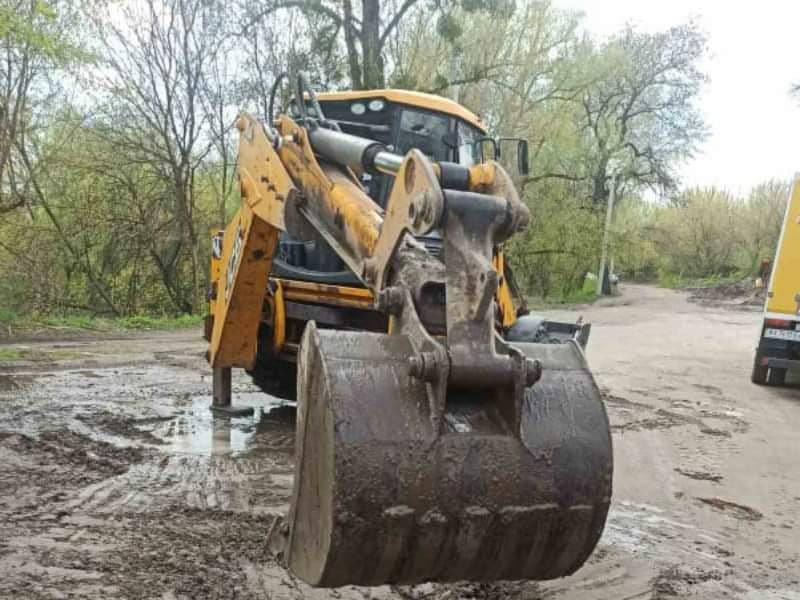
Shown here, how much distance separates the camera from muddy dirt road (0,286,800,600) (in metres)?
3.65

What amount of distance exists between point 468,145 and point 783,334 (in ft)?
20.0

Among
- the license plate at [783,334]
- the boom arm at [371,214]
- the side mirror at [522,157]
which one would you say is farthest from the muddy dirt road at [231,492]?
the side mirror at [522,157]

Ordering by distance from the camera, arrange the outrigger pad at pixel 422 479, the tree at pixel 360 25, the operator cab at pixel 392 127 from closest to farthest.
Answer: the outrigger pad at pixel 422 479
the operator cab at pixel 392 127
the tree at pixel 360 25

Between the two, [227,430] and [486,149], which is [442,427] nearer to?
[227,430]

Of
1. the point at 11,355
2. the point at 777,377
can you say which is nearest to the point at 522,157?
the point at 777,377

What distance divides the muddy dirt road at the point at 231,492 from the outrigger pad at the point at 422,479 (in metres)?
1.06

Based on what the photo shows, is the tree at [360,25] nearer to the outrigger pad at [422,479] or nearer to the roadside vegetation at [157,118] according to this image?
the roadside vegetation at [157,118]

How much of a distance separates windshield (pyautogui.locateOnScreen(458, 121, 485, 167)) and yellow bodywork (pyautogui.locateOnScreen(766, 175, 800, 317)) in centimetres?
565

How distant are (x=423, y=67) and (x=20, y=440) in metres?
15.5

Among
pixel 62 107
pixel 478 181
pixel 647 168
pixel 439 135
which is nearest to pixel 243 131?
pixel 439 135

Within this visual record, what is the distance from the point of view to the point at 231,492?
491 cm

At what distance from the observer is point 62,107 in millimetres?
16453

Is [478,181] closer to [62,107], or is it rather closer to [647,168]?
[62,107]

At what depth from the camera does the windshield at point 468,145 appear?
700 centimetres
